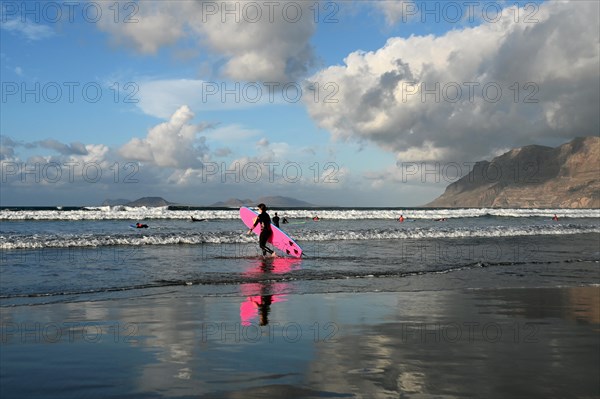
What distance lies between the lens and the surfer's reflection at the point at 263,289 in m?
8.99

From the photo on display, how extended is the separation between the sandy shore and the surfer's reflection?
0.08 meters

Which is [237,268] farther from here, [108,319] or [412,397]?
[412,397]

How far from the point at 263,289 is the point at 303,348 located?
19.2ft

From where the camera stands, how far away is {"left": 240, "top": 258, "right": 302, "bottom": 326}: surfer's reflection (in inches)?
354

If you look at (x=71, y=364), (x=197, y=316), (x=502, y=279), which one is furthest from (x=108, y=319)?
(x=502, y=279)

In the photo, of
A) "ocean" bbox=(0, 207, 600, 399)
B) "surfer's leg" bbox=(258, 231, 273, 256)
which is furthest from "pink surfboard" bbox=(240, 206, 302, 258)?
"ocean" bbox=(0, 207, 600, 399)

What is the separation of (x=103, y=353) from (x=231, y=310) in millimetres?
3305

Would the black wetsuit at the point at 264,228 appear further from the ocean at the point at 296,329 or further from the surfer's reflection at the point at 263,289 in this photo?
the ocean at the point at 296,329

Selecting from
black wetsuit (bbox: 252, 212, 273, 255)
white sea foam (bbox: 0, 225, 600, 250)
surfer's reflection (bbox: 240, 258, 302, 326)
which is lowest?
surfer's reflection (bbox: 240, 258, 302, 326)

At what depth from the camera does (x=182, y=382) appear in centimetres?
515

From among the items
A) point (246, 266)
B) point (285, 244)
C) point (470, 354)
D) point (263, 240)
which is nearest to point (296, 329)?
point (470, 354)

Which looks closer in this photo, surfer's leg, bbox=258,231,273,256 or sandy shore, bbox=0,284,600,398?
sandy shore, bbox=0,284,600,398

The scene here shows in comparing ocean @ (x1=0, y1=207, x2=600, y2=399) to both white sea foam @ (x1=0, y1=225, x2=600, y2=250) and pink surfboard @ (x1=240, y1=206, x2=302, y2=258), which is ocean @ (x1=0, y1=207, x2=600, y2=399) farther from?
white sea foam @ (x1=0, y1=225, x2=600, y2=250)

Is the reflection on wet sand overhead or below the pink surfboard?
below
